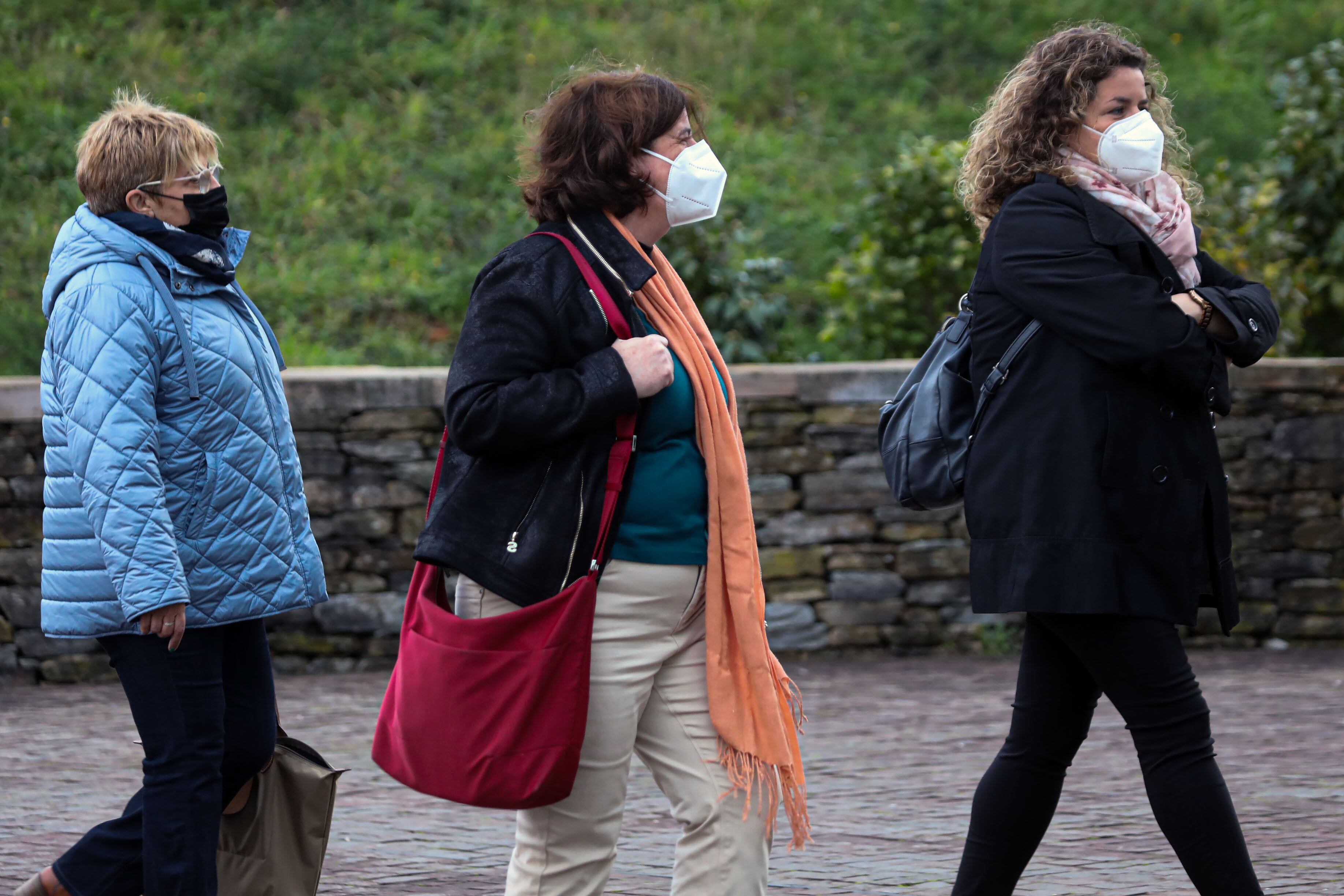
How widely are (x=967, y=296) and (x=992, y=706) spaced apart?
12.1 ft

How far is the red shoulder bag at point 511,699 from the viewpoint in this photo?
9.02ft

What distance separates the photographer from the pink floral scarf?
3219 millimetres

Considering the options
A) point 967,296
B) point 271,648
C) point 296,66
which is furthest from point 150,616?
point 296,66

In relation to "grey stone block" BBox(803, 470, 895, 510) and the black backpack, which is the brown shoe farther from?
"grey stone block" BBox(803, 470, 895, 510)

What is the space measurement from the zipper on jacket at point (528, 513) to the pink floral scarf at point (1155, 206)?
3.99ft

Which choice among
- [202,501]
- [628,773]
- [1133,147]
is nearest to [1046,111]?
[1133,147]

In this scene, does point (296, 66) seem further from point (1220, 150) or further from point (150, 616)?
point (150, 616)

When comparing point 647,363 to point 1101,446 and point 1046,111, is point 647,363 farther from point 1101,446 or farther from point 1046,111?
point 1046,111

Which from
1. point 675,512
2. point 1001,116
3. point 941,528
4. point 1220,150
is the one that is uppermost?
point 1220,150

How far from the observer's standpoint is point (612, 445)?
2857 mm

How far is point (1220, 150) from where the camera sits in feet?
45.0

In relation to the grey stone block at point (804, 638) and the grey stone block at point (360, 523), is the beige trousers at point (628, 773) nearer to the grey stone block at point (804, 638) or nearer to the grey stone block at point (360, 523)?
the grey stone block at point (360, 523)

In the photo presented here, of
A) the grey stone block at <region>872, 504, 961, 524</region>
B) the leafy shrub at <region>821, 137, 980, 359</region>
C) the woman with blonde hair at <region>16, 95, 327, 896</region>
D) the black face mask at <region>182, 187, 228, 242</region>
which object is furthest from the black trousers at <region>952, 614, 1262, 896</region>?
the leafy shrub at <region>821, 137, 980, 359</region>

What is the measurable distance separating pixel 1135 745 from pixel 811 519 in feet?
15.4
